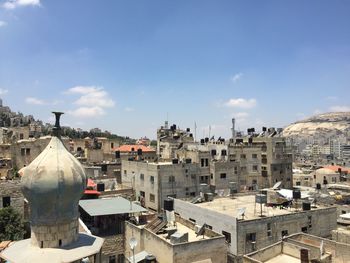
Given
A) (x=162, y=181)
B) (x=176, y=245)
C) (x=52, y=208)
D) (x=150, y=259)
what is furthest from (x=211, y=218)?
(x=52, y=208)

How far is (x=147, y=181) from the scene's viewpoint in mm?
44438

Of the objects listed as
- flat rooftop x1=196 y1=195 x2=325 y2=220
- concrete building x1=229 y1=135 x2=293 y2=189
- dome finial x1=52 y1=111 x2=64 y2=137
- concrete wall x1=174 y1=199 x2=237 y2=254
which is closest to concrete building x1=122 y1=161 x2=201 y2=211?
flat rooftop x1=196 y1=195 x2=325 y2=220

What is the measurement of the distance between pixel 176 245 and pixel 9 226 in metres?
15.5

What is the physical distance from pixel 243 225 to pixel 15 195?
2056cm

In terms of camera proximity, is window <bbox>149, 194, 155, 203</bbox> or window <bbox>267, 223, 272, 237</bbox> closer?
window <bbox>267, 223, 272, 237</bbox>

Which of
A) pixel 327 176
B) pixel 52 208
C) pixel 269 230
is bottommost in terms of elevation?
pixel 269 230

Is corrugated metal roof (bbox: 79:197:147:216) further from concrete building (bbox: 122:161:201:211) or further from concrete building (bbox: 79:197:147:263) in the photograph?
concrete building (bbox: 122:161:201:211)

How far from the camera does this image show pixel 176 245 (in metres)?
23.0

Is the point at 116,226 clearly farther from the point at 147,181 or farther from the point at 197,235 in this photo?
the point at 147,181

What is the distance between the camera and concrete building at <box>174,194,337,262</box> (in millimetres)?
28578

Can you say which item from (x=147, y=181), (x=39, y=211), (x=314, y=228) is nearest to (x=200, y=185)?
(x=147, y=181)

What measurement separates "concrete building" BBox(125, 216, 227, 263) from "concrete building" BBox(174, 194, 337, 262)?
294 cm

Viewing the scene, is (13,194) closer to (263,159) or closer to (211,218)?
(211,218)

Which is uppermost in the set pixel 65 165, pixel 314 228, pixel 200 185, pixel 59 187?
pixel 65 165
